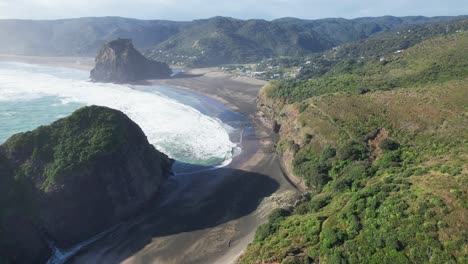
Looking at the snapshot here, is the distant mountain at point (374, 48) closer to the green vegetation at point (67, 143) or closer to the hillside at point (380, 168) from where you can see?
the hillside at point (380, 168)

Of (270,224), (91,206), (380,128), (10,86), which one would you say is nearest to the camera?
(270,224)

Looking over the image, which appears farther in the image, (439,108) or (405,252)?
(439,108)

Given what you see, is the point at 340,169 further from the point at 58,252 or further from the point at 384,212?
the point at 58,252

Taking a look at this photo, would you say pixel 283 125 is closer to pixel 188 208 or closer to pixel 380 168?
pixel 380 168

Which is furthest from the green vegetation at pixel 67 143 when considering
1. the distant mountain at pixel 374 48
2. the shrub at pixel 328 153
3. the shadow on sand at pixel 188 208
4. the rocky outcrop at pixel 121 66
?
the rocky outcrop at pixel 121 66

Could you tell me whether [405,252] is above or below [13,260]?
above

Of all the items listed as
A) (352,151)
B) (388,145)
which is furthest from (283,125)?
(388,145)

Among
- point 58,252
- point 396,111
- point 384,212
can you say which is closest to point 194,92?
point 396,111
